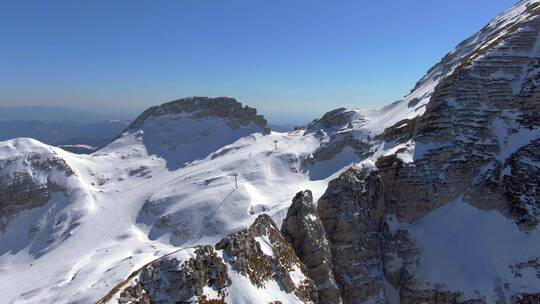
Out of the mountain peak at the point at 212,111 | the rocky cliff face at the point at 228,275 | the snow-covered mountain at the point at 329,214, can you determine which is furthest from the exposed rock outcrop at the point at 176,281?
the mountain peak at the point at 212,111

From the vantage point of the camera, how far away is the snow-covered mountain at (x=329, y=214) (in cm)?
5678

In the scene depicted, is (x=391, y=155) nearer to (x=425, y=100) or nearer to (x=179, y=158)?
(x=425, y=100)

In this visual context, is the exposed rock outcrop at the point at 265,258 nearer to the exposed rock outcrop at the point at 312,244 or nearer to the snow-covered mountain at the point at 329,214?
the snow-covered mountain at the point at 329,214

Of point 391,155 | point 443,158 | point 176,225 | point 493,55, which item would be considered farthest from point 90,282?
point 493,55

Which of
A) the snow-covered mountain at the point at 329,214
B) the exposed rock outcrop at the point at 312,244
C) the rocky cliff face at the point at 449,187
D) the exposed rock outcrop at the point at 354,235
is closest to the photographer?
the snow-covered mountain at the point at 329,214

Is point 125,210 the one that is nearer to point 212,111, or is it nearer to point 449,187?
point 212,111

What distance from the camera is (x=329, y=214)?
235ft

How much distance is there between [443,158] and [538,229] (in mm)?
18453

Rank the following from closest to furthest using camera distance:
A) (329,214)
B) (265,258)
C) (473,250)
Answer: (265,258) → (329,214) → (473,250)

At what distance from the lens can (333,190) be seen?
7306 centimetres

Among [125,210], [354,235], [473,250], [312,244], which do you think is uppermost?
[312,244]

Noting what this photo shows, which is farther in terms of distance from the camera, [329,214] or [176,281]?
[329,214]

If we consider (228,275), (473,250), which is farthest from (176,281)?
(473,250)

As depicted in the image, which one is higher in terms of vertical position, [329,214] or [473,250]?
[329,214]
